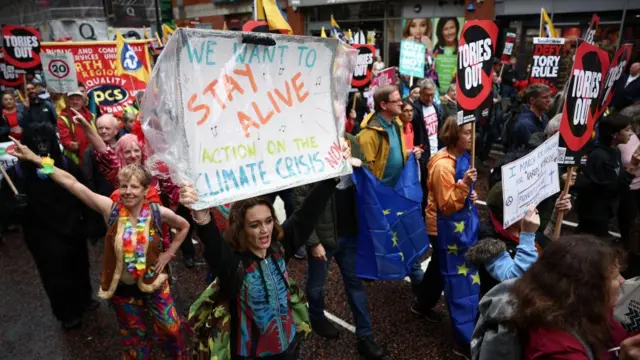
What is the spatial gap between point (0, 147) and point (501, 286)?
4.64 m

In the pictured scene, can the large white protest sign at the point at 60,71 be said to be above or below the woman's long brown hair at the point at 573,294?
above

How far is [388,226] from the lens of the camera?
3502 mm

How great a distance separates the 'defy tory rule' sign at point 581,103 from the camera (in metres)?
3.04

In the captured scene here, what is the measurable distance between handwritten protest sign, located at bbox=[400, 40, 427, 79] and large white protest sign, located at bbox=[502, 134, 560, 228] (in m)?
5.72

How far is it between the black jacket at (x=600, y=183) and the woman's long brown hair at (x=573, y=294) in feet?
10.0

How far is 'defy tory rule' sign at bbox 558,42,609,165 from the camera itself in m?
3.04

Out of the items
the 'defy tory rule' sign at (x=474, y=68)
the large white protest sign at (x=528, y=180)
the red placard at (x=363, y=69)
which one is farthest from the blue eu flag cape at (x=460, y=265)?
the red placard at (x=363, y=69)

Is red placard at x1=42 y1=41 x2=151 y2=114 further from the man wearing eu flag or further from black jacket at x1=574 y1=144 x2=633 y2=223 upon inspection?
black jacket at x1=574 y1=144 x2=633 y2=223

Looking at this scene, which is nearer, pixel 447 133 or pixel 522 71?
pixel 447 133

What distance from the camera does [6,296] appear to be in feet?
15.4

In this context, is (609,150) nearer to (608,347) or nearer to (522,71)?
(608,347)

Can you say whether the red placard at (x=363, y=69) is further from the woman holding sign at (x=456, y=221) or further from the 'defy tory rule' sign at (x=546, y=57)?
the woman holding sign at (x=456, y=221)

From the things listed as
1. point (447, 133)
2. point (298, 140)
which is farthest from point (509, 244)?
point (298, 140)

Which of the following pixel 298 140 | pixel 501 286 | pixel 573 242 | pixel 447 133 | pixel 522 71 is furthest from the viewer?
pixel 522 71
